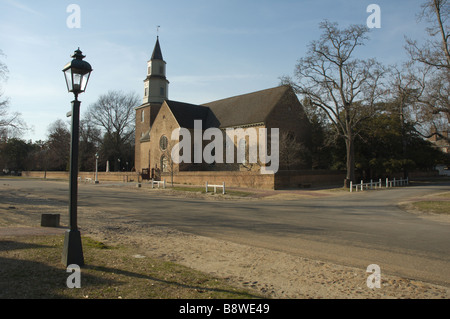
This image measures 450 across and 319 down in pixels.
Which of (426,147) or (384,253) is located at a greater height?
(426,147)

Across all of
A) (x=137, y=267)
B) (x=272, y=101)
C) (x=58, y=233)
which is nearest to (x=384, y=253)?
(x=137, y=267)

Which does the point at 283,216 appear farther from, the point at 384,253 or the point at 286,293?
the point at 286,293

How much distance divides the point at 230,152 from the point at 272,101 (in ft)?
31.2

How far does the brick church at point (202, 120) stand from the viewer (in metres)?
40.1

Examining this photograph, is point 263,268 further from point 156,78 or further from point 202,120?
point 156,78

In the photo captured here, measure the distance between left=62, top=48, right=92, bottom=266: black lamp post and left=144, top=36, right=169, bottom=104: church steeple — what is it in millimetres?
52043

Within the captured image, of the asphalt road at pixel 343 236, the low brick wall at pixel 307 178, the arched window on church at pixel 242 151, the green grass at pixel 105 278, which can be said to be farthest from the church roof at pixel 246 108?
the green grass at pixel 105 278

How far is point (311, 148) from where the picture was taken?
44.4m

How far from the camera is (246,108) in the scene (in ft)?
149

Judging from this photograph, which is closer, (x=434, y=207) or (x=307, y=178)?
(x=434, y=207)

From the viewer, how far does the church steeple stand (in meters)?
55.7

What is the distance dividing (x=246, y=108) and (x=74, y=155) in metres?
40.9

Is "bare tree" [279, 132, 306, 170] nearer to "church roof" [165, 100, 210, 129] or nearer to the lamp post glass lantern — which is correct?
"church roof" [165, 100, 210, 129]

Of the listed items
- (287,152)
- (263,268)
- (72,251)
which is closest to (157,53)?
(287,152)
